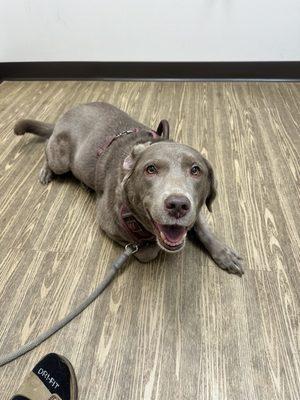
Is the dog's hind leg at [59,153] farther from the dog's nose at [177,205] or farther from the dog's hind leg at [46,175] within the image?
the dog's nose at [177,205]

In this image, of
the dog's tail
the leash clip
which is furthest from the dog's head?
the dog's tail

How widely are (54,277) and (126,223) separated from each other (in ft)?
1.21

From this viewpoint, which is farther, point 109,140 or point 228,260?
point 109,140

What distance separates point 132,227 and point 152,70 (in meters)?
2.07

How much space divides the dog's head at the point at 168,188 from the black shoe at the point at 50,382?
1.60 feet

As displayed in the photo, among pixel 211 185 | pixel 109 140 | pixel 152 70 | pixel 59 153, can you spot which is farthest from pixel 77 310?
pixel 152 70

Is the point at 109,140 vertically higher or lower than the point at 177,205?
lower

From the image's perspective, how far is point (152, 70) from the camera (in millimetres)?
3115

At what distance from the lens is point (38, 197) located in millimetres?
1901
